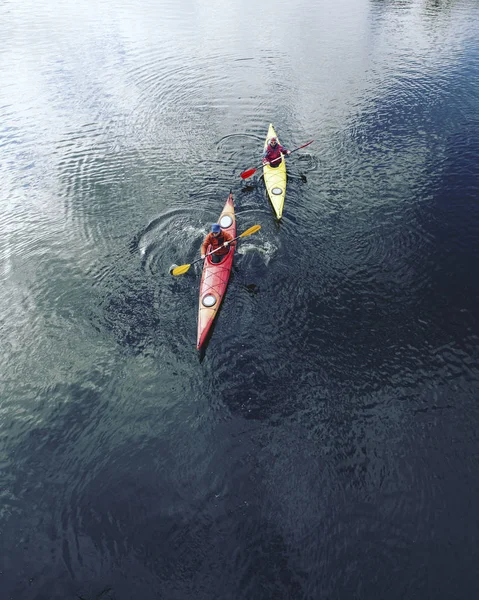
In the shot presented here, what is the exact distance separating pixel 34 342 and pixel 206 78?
1736 inches

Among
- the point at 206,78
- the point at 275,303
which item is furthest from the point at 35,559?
the point at 206,78

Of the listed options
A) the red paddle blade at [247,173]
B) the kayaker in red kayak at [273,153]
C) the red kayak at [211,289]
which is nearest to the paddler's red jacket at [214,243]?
the red kayak at [211,289]

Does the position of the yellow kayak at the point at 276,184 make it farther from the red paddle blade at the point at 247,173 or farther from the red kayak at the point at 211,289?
the red kayak at the point at 211,289

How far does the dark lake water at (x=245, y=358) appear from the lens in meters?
14.2

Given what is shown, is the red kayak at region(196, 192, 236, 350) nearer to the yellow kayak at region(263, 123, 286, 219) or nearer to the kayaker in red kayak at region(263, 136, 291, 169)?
the yellow kayak at region(263, 123, 286, 219)

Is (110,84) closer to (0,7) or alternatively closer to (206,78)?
(206,78)

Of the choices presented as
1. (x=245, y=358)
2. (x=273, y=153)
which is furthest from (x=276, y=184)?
(x=245, y=358)

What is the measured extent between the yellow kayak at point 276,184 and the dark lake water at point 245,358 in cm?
88

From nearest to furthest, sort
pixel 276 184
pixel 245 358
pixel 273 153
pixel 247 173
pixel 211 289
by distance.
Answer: pixel 245 358
pixel 211 289
pixel 276 184
pixel 247 173
pixel 273 153

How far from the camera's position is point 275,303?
22359mm

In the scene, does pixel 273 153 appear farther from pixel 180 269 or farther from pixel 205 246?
pixel 180 269

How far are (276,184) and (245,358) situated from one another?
16.2 metres

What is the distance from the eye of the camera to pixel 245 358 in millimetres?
19922

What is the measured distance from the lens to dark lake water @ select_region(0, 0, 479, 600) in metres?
14.2
